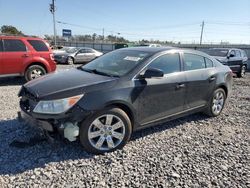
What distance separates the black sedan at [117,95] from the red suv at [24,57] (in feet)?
14.8

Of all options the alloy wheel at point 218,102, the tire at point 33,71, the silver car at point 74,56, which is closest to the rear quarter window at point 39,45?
the tire at point 33,71

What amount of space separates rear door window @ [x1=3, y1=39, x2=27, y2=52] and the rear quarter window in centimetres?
31

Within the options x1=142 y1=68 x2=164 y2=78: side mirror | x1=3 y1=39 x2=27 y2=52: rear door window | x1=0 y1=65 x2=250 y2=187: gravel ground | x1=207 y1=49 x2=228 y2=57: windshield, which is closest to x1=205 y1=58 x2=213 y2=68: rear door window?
x1=0 y1=65 x2=250 y2=187: gravel ground

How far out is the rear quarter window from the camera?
337 inches

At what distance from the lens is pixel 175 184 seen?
9.96 feet

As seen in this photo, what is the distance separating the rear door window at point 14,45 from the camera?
8.10 m

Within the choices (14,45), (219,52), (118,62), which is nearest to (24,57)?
(14,45)

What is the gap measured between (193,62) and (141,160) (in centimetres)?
238

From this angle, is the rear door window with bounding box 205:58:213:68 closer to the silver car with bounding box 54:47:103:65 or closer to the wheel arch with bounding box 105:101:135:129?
the wheel arch with bounding box 105:101:135:129

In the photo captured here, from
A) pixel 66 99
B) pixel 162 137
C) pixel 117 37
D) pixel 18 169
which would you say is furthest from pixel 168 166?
pixel 117 37

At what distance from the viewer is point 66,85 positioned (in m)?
3.58

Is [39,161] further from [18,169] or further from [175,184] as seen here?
[175,184]

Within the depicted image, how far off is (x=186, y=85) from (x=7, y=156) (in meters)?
3.18

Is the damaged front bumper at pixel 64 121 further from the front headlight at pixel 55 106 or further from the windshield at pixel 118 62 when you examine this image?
the windshield at pixel 118 62
